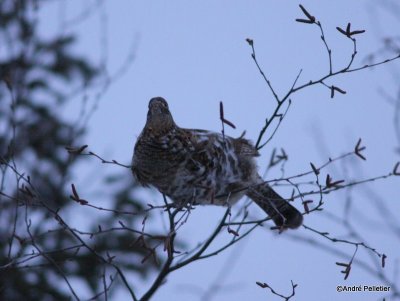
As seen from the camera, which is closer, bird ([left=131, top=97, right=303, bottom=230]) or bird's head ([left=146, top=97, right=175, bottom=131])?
bird ([left=131, top=97, right=303, bottom=230])

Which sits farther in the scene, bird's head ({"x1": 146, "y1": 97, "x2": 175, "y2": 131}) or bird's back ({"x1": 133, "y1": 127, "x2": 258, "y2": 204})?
bird's head ({"x1": 146, "y1": 97, "x2": 175, "y2": 131})

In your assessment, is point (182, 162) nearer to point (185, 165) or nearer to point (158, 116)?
point (185, 165)

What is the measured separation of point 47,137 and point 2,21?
130 centimetres

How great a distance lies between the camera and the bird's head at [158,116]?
17.7ft

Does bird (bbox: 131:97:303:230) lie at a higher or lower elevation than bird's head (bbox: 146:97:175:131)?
lower

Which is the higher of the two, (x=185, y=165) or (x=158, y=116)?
(x=158, y=116)

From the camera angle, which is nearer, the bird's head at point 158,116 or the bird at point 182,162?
the bird at point 182,162

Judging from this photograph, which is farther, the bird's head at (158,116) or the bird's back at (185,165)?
the bird's head at (158,116)

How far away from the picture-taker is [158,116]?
5402mm

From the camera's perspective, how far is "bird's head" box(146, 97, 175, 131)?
5383 millimetres

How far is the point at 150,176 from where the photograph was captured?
529 centimetres

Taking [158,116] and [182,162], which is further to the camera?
[158,116]

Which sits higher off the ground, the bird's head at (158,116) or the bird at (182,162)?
the bird's head at (158,116)

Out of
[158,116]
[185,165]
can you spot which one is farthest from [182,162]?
[158,116]
